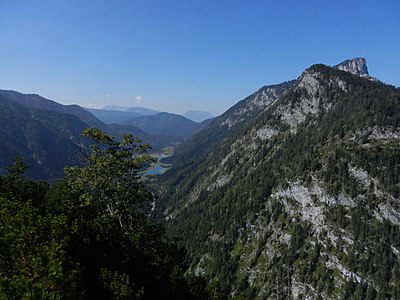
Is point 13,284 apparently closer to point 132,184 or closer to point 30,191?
→ point 132,184

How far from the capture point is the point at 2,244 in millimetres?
23609

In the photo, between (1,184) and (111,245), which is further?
(1,184)

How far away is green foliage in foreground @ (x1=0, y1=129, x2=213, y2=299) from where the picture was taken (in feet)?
74.7

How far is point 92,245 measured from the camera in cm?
4197

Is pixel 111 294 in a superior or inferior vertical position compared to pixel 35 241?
inferior

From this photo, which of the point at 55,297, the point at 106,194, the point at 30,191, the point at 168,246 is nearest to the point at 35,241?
the point at 55,297

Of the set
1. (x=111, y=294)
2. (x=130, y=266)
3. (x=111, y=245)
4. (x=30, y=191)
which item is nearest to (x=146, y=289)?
(x=130, y=266)

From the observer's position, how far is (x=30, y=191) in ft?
265

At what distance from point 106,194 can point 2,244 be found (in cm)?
3292

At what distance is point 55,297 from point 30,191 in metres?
67.4

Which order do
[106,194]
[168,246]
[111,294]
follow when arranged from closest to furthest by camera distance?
1. [111,294]
2. [106,194]
3. [168,246]

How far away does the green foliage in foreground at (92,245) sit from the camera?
2278 cm

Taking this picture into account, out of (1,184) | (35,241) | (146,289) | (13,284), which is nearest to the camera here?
(13,284)

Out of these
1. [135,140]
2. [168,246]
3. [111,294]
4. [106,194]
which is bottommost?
[168,246]
